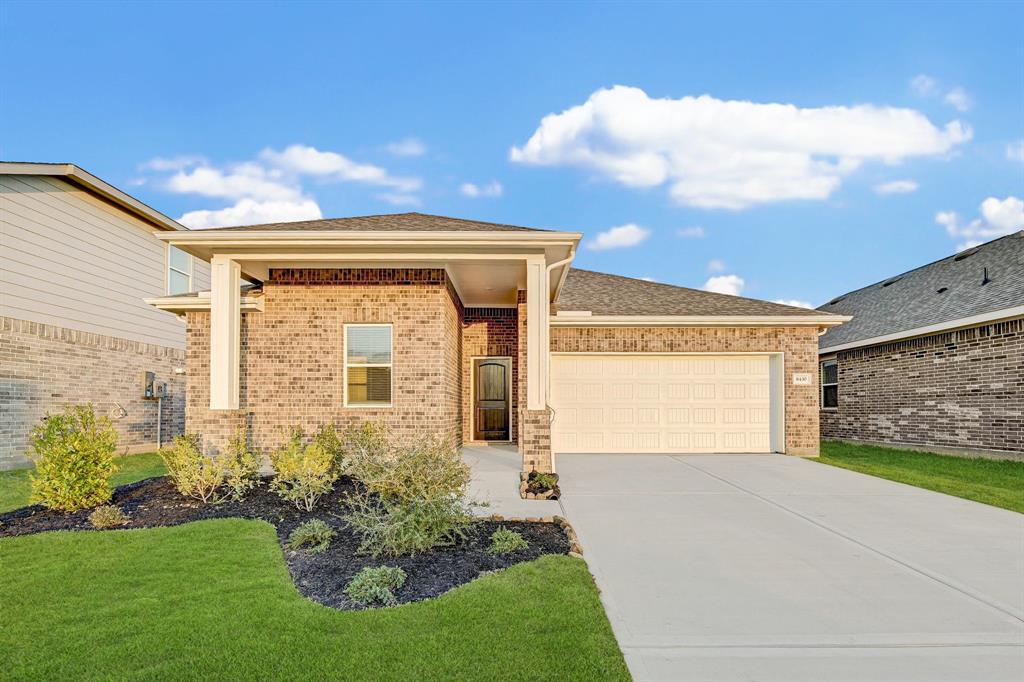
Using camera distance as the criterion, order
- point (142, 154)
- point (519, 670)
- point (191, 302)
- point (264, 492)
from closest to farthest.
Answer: point (519, 670)
point (264, 492)
point (191, 302)
point (142, 154)

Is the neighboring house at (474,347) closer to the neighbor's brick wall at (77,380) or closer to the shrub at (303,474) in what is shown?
the shrub at (303,474)

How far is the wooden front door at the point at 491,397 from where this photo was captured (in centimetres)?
1430

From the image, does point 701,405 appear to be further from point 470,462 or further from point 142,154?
point 142,154

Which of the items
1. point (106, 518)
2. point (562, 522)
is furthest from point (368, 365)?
point (562, 522)

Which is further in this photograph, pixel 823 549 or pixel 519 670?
pixel 823 549

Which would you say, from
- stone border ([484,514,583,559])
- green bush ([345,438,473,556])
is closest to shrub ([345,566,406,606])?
green bush ([345,438,473,556])

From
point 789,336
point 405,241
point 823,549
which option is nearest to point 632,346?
point 789,336

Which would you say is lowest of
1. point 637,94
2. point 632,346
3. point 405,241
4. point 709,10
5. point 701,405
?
point 701,405

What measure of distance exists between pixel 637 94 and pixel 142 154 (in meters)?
13.4

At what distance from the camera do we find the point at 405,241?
367 inches

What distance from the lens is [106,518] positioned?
245 inches

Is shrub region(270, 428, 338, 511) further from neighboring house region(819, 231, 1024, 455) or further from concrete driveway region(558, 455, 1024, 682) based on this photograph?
neighboring house region(819, 231, 1024, 455)

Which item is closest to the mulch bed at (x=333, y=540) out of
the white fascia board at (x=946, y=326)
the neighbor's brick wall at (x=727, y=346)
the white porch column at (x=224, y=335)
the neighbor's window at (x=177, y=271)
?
the white porch column at (x=224, y=335)

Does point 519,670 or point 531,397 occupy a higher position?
point 531,397
